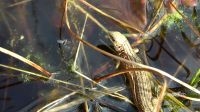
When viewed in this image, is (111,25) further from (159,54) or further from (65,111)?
(65,111)

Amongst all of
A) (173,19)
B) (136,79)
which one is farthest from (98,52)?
(173,19)

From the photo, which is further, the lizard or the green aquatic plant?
the green aquatic plant

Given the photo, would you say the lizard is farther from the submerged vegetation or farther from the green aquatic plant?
the green aquatic plant

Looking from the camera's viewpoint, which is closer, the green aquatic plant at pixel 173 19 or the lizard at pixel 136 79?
the lizard at pixel 136 79

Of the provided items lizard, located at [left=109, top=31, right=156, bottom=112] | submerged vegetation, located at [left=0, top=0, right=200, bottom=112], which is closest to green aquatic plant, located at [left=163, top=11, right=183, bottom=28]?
submerged vegetation, located at [left=0, top=0, right=200, bottom=112]

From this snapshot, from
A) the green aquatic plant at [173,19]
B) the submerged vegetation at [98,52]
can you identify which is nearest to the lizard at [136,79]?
the submerged vegetation at [98,52]

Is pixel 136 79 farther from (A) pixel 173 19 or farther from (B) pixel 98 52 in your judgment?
(A) pixel 173 19

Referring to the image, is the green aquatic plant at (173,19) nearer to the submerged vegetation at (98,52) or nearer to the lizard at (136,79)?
the submerged vegetation at (98,52)

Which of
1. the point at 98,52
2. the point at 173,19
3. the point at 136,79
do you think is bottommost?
the point at 136,79

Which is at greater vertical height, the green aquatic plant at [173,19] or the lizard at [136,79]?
the green aquatic plant at [173,19]
